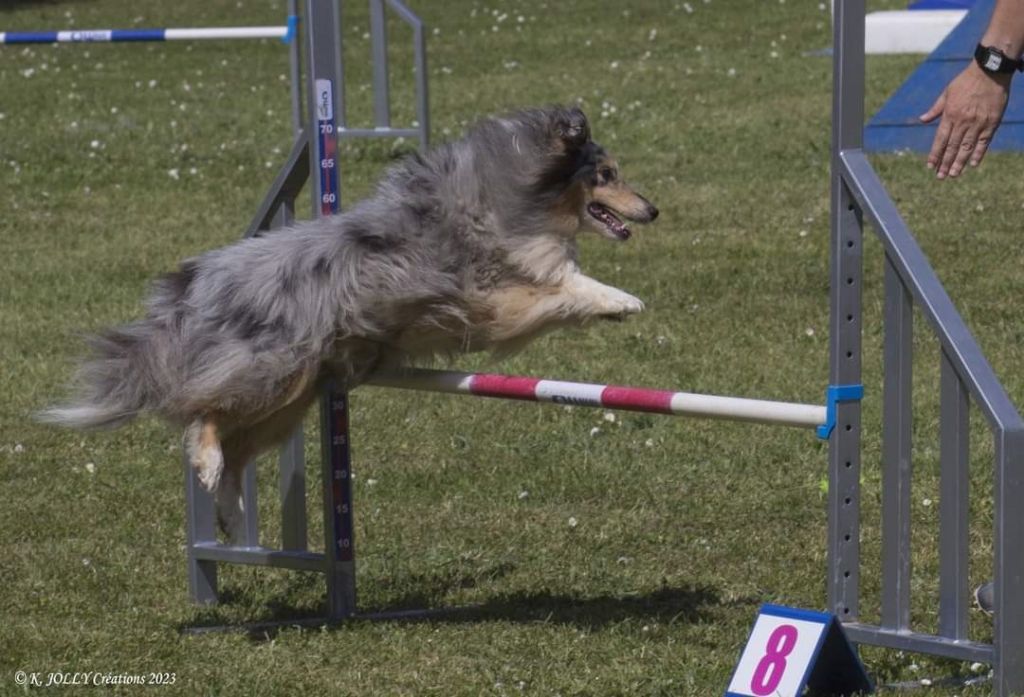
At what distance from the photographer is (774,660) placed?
3992mm

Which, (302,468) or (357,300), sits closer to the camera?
(357,300)

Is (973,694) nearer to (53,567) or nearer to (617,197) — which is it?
(617,197)

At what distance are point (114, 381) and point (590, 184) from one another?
155cm

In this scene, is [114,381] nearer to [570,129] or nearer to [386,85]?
[570,129]

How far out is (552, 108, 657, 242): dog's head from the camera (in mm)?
5207

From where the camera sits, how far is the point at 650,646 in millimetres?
4617

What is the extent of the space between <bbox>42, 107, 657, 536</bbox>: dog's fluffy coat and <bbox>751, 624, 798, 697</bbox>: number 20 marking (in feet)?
4.03

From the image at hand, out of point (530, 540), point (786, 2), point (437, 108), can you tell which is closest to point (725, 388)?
point (530, 540)

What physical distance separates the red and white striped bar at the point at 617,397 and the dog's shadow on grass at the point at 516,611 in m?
0.71

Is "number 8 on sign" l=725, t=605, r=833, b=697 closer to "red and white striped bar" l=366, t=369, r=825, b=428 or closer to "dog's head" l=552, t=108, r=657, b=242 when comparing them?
"red and white striped bar" l=366, t=369, r=825, b=428

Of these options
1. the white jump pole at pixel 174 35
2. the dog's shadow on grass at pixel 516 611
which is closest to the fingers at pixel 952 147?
the dog's shadow on grass at pixel 516 611

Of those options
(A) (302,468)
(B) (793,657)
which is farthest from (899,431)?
(A) (302,468)

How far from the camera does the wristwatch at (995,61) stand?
4070mm

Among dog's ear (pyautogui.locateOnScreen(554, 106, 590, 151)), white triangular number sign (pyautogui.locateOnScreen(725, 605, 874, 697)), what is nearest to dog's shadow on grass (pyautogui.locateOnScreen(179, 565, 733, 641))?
white triangular number sign (pyautogui.locateOnScreen(725, 605, 874, 697))
